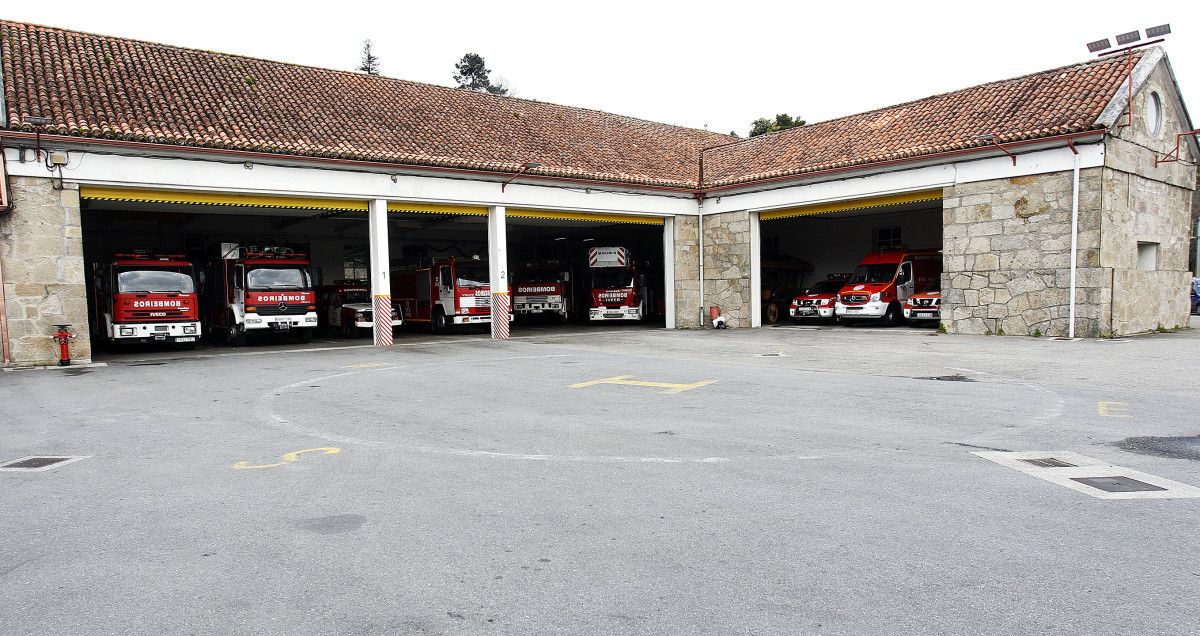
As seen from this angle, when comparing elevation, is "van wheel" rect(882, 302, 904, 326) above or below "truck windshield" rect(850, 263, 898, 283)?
below

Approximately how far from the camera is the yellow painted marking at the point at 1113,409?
8484mm

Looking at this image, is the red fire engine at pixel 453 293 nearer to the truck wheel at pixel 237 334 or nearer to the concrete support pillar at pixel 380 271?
the concrete support pillar at pixel 380 271

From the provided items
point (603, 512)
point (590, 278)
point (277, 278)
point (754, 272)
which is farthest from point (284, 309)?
point (603, 512)

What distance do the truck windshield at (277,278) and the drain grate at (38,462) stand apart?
14132 millimetres

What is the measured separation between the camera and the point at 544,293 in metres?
29.5

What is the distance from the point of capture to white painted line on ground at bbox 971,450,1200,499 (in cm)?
536

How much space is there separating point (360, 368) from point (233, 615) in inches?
447

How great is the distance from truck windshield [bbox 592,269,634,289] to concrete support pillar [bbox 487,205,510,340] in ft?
23.2

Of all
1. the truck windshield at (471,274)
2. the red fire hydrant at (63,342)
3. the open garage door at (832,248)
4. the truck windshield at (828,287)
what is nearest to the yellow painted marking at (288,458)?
the red fire hydrant at (63,342)

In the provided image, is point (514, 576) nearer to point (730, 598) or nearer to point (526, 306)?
point (730, 598)

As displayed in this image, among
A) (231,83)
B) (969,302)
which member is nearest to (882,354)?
(969,302)

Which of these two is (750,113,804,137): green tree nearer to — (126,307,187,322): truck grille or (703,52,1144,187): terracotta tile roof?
(703,52,1144,187): terracotta tile roof

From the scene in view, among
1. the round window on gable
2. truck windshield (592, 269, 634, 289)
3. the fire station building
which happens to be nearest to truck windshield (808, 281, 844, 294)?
the fire station building

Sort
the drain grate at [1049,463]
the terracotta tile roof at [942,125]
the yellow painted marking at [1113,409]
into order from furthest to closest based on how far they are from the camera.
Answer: the terracotta tile roof at [942,125]
the yellow painted marking at [1113,409]
the drain grate at [1049,463]
